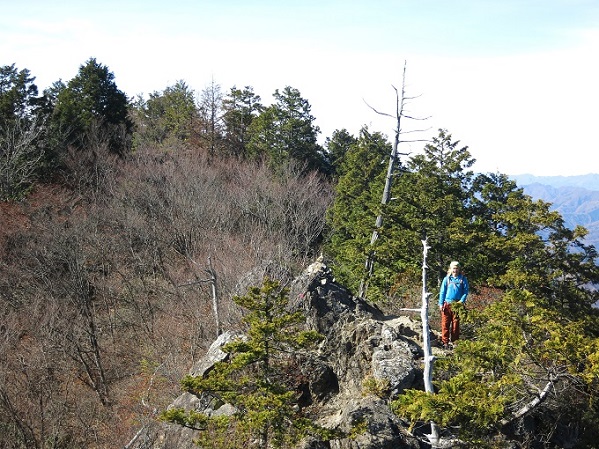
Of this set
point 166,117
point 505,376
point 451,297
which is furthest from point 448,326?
point 166,117

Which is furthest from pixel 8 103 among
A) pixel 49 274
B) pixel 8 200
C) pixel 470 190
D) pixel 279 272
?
pixel 470 190

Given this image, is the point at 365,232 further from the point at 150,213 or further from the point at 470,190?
the point at 150,213

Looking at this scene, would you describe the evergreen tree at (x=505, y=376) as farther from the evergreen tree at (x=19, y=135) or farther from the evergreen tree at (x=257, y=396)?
the evergreen tree at (x=19, y=135)

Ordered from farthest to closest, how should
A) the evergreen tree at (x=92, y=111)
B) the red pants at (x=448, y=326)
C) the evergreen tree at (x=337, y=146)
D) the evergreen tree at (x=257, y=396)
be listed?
the evergreen tree at (x=337, y=146) < the evergreen tree at (x=92, y=111) < the red pants at (x=448, y=326) < the evergreen tree at (x=257, y=396)

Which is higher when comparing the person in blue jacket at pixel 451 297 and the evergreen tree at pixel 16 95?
the evergreen tree at pixel 16 95

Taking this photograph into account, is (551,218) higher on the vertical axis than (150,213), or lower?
higher

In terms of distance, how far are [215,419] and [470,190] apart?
14.7 meters

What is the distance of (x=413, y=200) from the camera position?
18109mm

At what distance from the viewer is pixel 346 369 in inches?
396

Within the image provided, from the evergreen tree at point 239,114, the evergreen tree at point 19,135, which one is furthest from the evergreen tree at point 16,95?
the evergreen tree at point 239,114

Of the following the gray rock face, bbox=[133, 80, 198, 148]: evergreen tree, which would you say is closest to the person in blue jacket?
the gray rock face

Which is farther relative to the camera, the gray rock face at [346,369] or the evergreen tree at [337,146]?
the evergreen tree at [337,146]

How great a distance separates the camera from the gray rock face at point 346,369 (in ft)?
25.9

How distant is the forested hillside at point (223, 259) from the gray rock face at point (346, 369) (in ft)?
1.82
